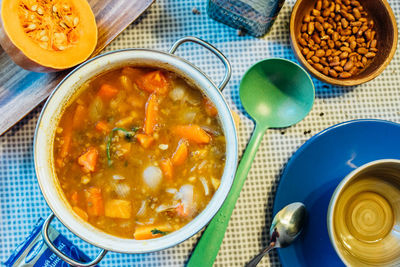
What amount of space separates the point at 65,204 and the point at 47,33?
23.4 inches

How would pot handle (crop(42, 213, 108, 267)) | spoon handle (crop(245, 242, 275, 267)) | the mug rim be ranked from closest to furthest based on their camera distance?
the mug rim
pot handle (crop(42, 213, 108, 267))
spoon handle (crop(245, 242, 275, 267))

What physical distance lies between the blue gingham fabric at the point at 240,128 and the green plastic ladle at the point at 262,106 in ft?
0.16

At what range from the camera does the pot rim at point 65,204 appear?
140 centimetres

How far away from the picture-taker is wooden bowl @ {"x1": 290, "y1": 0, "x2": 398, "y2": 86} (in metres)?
1.59

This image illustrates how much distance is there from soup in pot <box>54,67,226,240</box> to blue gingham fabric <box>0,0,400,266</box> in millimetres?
250

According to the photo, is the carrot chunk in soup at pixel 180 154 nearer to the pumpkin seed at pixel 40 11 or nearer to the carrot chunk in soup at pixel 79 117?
the carrot chunk in soup at pixel 79 117

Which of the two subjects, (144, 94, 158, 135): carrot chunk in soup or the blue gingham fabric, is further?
the blue gingham fabric

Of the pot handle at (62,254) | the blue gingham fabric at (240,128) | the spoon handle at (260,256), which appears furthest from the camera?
the blue gingham fabric at (240,128)

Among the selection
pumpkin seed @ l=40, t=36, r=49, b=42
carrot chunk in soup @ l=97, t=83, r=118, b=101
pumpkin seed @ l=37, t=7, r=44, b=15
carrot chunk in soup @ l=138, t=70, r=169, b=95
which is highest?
pumpkin seed @ l=37, t=7, r=44, b=15

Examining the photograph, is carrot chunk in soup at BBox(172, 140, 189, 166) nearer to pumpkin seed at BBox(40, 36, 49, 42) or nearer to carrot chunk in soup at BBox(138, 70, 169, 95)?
carrot chunk in soup at BBox(138, 70, 169, 95)

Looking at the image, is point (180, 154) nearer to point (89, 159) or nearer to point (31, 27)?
point (89, 159)

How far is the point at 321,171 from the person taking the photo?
159 centimetres

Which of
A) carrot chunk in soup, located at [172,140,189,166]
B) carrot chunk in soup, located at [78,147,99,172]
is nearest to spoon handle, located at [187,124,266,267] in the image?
carrot chunk in soup, located at [172,140,189,166]

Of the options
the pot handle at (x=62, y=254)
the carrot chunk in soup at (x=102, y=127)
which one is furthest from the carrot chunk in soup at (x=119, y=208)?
the carrot chunk in soup at (x=102, y=127)
